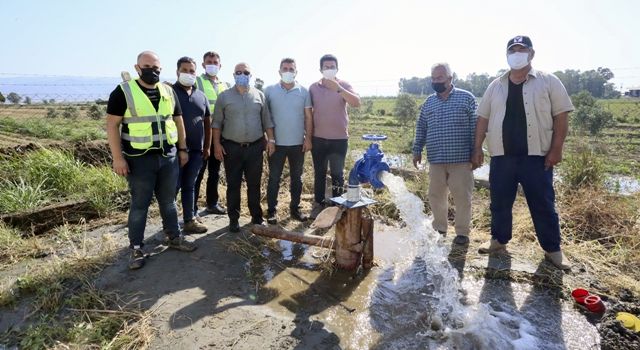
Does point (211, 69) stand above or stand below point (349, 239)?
above

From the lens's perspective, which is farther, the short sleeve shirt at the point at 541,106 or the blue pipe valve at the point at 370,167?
the blue pipe valve at the point at 370,167

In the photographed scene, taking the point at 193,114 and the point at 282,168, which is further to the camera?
the point at 282,168

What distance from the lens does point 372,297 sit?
303 centimetres

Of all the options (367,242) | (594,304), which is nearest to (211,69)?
(367,242)

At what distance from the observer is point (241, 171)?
161 inches

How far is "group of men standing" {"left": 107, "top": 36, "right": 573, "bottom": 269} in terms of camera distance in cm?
323

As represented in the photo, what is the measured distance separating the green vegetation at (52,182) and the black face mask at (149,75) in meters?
2.29

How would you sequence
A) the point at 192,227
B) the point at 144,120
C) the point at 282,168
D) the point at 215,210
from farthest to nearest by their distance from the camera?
1. the point at 215,210
2. the point at 282,168
3. the point at 192,227
4. the point at 144,120

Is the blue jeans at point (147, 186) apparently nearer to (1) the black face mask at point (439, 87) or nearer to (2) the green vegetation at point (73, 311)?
(2) the green vegetation at point (73, 311)

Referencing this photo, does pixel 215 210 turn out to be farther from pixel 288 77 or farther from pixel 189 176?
pixel 288 77

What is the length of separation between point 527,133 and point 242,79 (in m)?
2.65

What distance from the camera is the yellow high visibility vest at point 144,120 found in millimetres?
3115

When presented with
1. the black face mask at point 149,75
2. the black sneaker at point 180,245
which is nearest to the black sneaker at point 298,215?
the black sneaker at point 180,245

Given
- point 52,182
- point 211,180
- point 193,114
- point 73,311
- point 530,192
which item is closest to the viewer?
point 73,311
